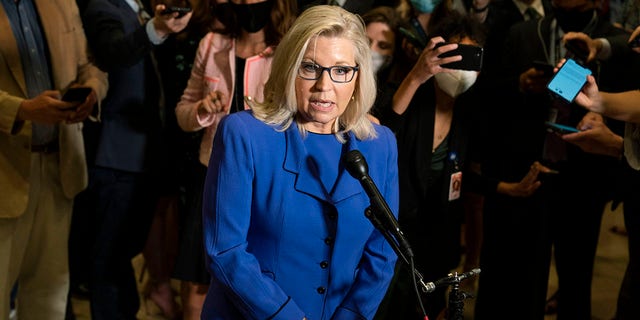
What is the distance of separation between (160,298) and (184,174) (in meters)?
0.80

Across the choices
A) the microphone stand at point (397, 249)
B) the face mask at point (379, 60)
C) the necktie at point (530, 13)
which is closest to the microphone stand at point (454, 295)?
the microphone stand at point (397, 249)

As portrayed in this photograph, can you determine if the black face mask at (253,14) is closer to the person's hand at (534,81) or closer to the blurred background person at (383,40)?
the blurred background person at (383,40)

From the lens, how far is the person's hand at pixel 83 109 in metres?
3.43

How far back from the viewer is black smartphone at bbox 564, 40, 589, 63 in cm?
365

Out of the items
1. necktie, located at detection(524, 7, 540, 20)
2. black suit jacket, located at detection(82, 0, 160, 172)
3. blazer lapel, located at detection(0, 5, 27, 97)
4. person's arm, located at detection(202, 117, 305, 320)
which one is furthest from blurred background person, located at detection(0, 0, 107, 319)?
necktie, located at detection(524, 7, 540, 20)

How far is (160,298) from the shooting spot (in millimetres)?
Result: 4523

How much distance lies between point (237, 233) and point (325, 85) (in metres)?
0.48

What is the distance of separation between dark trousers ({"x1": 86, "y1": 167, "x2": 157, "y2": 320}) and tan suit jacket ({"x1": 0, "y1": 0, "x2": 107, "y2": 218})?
19cm

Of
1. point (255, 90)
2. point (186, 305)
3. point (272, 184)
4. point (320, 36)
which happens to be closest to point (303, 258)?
point (272, 184)

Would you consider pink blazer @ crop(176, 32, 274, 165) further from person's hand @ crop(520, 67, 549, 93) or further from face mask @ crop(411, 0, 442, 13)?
person's hand @ crop(520, 67, 549, 93)

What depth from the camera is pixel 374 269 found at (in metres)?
2.46

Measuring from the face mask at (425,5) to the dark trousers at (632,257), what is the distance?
1167 mm

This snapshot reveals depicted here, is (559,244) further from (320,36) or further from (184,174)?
(320,36)

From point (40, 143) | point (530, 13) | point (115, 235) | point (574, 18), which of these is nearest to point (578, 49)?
point (574, 18)
